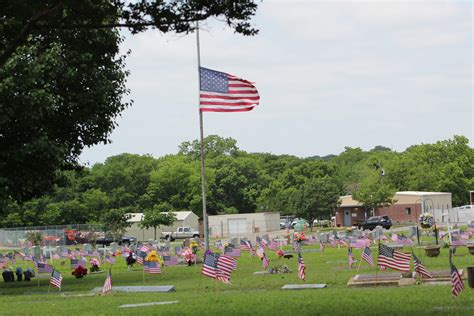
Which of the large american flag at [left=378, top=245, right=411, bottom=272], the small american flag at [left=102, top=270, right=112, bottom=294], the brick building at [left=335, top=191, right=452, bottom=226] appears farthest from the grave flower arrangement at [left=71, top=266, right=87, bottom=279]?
the brick building at [left=335, top=191, right=452, bottom=226]

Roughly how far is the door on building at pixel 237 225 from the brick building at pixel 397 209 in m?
12.6

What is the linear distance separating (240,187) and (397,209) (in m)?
26.2

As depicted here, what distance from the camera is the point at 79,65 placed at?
1038 inches

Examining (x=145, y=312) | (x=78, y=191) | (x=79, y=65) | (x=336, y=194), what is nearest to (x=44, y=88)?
(x=79, y=65)

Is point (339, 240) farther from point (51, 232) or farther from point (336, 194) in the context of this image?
point (336, 194)

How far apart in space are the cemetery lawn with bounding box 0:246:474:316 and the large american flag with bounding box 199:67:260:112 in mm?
6125

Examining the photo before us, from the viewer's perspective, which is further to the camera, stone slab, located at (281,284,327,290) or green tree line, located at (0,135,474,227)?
green tree line, located at (0,135,474,227)

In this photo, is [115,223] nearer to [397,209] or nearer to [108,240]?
[108,240]

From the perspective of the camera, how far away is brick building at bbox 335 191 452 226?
90.8 metres

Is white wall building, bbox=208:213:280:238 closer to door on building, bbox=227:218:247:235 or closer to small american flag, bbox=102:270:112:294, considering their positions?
door on building, bbox=227:218:247:235

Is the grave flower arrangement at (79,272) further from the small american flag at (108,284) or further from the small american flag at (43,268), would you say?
the small american flag at (108,284)

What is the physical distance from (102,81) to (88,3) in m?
13.1

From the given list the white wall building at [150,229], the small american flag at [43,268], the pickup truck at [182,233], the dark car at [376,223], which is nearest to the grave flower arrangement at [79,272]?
the small american flag at [43,268]

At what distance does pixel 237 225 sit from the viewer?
84.9 metres
